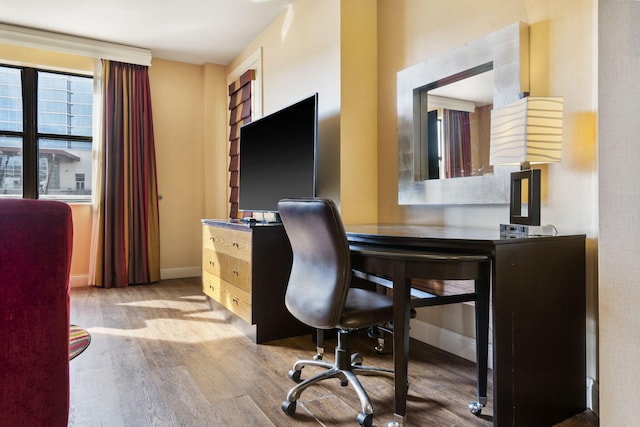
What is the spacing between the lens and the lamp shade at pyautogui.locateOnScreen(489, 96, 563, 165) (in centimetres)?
158

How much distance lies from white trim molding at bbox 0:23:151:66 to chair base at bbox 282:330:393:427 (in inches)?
154

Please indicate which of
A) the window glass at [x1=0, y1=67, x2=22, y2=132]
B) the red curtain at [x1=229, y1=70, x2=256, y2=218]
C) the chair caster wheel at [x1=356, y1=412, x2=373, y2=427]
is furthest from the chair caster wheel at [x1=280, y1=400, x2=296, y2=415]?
the window glass at [x1=0, y1=67, x2=22, y2=132]

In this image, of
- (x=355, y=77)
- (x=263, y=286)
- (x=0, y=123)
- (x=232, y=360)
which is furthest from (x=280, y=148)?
(x=0, y=123)

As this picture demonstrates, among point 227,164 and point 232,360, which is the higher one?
point 227,164

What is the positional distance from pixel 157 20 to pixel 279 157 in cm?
195

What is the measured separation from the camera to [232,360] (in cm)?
222

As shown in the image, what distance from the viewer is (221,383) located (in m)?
1.93

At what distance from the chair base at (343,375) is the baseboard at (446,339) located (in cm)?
51

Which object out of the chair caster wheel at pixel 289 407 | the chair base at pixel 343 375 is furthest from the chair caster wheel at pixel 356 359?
the chair caster wheel at pixel 289 407

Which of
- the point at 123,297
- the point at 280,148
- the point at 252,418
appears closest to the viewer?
the point at 252,418

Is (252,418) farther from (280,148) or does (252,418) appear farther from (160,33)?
(160,33)

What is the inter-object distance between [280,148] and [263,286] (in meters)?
1.01

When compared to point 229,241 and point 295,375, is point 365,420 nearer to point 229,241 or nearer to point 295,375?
point 295,375

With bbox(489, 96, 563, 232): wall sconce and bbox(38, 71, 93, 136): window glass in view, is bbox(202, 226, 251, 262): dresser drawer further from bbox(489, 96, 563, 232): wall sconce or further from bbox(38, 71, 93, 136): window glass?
bbox(38, 71, 93, 136): window glass
